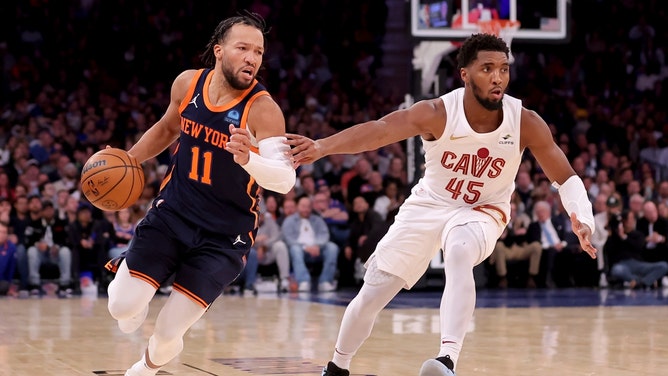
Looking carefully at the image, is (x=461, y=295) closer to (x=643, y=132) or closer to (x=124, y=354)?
(x=124, y=354)

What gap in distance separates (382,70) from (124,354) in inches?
567

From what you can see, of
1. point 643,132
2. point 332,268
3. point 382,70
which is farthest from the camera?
point 382,70

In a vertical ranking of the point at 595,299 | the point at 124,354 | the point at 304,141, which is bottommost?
the point at 595,299

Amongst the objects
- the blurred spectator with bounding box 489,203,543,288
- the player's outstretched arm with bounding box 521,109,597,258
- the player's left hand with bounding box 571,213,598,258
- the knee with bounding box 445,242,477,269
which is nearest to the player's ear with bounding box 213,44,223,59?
the knee with bounding box 445,242,477,269

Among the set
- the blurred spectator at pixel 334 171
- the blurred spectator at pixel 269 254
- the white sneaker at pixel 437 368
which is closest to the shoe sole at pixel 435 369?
the white sneaker at pixel 437 368

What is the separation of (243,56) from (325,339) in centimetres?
376

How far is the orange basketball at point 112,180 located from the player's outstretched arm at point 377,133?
88 centimetres

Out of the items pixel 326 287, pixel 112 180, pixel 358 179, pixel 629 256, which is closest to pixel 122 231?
pixel 326 287

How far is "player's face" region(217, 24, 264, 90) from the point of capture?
555 centimetres

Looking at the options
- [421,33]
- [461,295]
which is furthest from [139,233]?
Answer: [421,33]

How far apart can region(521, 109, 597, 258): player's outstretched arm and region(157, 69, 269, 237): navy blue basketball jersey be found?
1.51m

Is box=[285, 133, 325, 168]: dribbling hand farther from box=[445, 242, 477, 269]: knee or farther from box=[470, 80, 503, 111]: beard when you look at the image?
box=[470, 80, 503, 111]: beard

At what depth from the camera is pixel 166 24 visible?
2031 centimetres

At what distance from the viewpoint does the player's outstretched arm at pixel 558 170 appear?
231 inches
